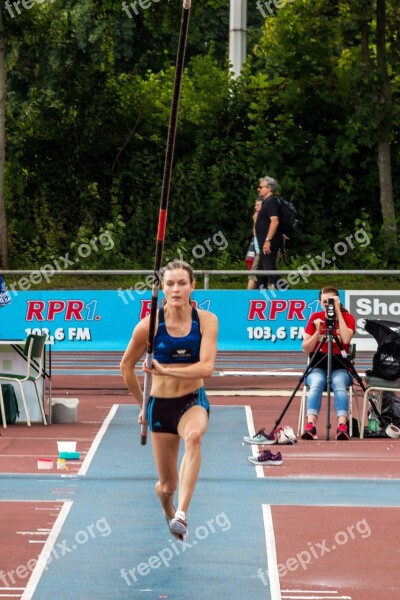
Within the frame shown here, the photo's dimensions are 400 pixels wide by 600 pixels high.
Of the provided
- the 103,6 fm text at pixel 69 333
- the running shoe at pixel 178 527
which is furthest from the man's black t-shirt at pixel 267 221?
the running shoe at pixel 178 527

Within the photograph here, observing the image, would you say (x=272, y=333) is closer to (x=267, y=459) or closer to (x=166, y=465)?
(x=267, y=459)

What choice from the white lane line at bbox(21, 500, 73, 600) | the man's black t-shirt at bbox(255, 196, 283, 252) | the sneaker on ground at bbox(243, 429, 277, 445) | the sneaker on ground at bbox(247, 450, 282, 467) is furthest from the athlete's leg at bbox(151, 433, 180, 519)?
the man's black t-shirt at bbox(255, 196, 283, 252)

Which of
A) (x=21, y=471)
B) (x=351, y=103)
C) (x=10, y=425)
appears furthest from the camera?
(x=351, y=103)

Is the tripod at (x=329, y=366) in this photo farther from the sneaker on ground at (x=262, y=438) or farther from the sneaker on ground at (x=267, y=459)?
the sneaker on ground at (x=267, y=459)

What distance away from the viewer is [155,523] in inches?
415

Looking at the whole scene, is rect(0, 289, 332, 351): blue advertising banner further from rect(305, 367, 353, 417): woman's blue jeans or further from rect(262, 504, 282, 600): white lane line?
rect(262, 504, 282, 600): white lane line

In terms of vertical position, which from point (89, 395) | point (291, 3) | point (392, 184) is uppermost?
point (291, 3)

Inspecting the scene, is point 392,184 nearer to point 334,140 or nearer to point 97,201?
point 334,140

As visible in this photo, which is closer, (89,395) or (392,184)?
(89,395)

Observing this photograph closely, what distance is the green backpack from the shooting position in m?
15.8

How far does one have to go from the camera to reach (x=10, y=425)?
15.9 m

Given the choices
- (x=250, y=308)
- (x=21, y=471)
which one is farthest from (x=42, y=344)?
(x=250, y=308)

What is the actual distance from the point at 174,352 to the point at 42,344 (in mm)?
6804

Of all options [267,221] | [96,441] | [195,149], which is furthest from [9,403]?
[195,149]
